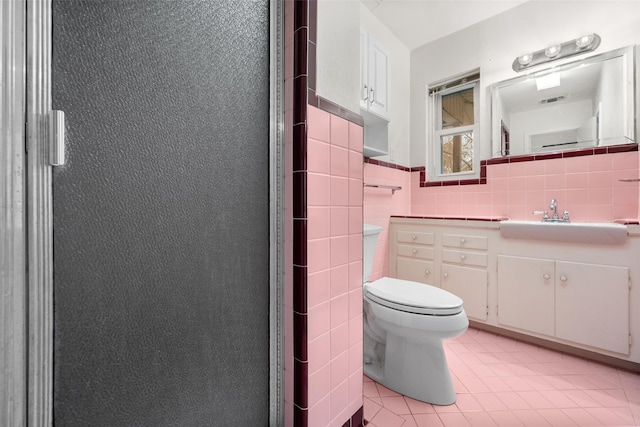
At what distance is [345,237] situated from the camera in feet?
3.61

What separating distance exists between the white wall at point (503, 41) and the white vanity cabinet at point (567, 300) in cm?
106

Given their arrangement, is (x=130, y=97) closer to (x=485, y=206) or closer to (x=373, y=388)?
(x=373, y=388)

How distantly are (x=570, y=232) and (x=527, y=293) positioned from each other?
1.52ft

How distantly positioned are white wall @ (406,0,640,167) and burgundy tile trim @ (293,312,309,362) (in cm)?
224

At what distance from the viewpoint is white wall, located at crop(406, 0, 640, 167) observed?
1.89 m

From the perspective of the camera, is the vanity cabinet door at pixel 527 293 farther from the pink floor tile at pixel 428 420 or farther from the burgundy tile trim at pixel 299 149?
the burgundy tile trim at pixel 299 149

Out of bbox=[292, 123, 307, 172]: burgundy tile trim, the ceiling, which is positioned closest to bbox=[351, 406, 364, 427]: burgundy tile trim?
bbox=[292, 123, 307, 172]: burgundy tile trim

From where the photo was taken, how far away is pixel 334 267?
1.05 metres

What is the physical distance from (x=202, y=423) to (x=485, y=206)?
96.0 inches

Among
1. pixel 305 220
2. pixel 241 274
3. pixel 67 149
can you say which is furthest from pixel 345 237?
pixel 67 149

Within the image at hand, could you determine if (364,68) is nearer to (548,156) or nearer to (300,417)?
(548,156)

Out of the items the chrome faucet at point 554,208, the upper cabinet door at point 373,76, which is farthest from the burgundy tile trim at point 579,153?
the upper cabinet door at point 373,76

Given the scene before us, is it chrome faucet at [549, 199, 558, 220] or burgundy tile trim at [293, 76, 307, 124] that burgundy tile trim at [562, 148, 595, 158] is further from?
burgundy tile trim at [293, 76, 307, 124]

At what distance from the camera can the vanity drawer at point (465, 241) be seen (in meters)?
2.03
